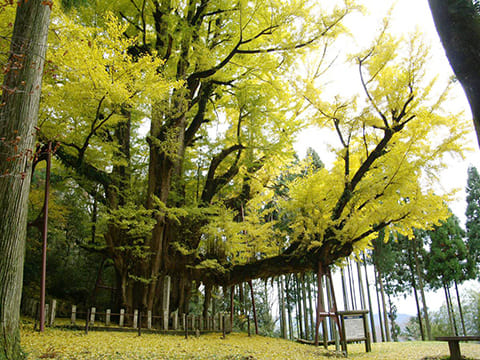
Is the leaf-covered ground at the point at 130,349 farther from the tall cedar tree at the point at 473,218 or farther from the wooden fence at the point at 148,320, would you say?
the tall cedar tree at the point at 473,218

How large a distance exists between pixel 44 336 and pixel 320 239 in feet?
20.9

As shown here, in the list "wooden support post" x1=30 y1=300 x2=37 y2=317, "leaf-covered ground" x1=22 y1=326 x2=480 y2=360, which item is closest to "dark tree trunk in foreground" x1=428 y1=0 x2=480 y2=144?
"leaf-covered ground" x1=22 y1=326 x2=480 y2=360

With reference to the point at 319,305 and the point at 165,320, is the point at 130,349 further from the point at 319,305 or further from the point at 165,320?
the point at 319,305

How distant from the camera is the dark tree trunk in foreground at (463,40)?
2.02m

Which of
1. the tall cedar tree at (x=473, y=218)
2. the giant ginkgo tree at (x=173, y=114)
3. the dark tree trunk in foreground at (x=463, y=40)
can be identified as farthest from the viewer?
the tall cedar tree at (x=473, y=218)

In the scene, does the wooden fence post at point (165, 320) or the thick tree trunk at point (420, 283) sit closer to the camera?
the wooden fence post at point (165, 320)

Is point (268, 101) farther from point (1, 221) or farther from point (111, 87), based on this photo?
point (1, 221)

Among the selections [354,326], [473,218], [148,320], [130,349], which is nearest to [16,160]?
[130,349]

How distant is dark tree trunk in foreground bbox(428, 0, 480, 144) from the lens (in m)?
2.02

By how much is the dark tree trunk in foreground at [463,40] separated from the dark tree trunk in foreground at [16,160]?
3.89 metres

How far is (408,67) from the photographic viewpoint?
801 centimetres

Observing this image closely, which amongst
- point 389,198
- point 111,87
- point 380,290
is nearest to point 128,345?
point 111,87

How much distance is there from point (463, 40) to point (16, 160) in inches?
183

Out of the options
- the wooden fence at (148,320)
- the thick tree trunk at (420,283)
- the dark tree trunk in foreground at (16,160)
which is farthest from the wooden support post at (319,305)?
the thick tree trunk at (420,283)
